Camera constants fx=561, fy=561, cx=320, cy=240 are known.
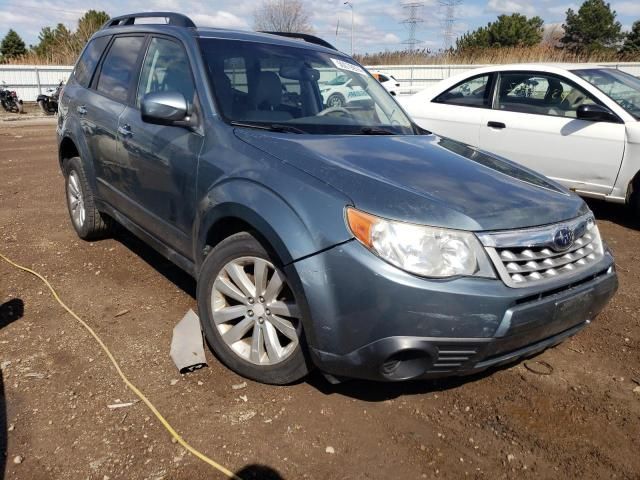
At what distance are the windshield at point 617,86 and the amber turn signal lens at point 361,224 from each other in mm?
4568

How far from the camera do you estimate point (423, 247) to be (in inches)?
89.8

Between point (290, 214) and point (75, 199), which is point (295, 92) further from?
point (75, 199)

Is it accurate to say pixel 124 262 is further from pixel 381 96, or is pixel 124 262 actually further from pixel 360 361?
pixel 360 361

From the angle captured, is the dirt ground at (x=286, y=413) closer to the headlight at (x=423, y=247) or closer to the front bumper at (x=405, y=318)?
the front bumper at (x=405, y=318)

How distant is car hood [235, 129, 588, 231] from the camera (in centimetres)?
238

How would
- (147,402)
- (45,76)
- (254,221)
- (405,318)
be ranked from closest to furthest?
(405,318) < (254,221) < (147,402) < (45,76)

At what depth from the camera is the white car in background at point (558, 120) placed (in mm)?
5609

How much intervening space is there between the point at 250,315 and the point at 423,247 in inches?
39.6

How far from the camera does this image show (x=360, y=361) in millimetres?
2361

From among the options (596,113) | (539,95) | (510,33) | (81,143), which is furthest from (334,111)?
(510,33)

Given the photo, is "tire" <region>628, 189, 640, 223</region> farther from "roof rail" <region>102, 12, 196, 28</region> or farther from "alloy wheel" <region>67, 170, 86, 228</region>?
"alloy wheel" <region>67, 170, 86, 228</region>

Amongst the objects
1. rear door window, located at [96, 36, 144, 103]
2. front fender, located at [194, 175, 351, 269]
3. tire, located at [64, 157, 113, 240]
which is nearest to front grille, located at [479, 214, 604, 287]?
front fender, located at [194, 175, 351, 269]

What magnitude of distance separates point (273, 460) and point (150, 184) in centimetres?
193

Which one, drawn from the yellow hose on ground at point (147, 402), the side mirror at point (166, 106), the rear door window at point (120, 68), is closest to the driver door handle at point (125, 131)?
the rear door window at point (120, 68)
